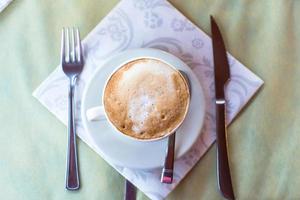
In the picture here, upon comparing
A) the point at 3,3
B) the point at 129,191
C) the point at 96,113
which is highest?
the point at 3,3

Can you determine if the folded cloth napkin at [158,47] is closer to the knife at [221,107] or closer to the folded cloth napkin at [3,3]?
the knife at [221,107]

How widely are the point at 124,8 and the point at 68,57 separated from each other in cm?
11

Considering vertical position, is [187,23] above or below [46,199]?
above

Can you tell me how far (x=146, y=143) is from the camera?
653mm

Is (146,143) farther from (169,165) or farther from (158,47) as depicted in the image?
(158,47)

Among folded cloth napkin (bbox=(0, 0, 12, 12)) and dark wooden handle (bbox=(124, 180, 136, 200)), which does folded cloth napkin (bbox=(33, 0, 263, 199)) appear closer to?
dark wooden handle (bbox=(124, 180, 136, 200))

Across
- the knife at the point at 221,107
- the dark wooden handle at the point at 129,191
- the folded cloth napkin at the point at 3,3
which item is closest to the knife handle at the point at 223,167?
the knife at the point at 221,107

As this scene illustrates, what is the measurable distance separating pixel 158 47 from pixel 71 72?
0.45 ft

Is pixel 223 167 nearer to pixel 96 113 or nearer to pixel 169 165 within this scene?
pixel 169 165

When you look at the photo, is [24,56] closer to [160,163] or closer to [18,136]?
[18,136]

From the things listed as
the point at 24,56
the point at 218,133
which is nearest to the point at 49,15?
the point at 24,56

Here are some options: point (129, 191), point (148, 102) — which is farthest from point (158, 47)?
point (129, 191)

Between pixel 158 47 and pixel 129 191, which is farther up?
pixel 158 47

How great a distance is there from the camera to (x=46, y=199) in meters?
0.67
